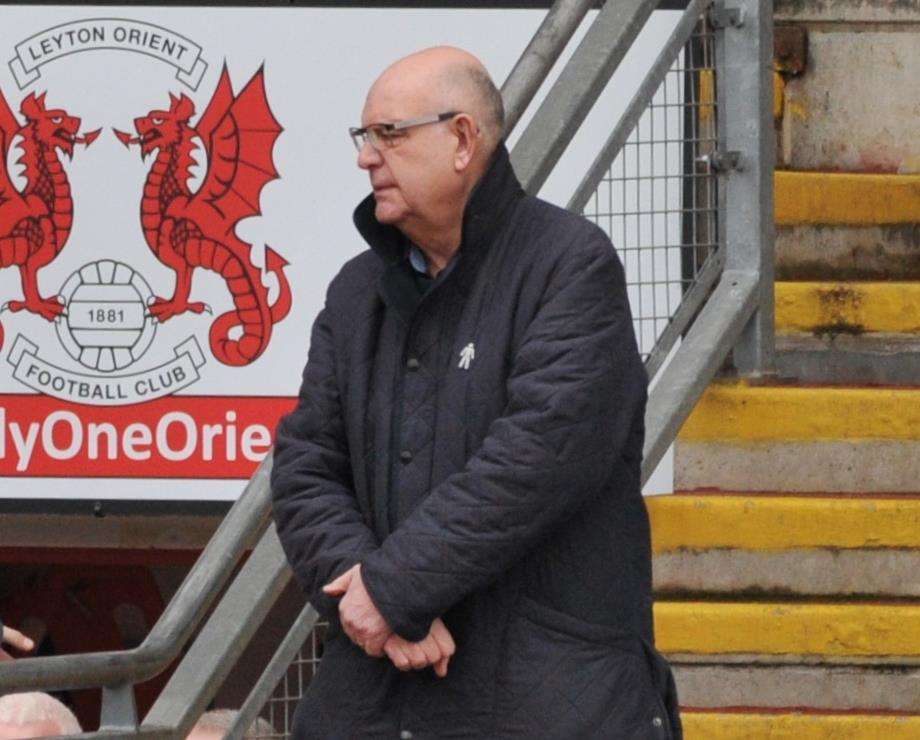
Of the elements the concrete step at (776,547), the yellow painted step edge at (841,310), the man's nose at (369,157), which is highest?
the man's nose at (369,157)

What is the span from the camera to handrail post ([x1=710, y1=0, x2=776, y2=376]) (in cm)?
534

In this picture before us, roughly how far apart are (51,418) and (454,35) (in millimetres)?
1576

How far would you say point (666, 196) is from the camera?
5398mm

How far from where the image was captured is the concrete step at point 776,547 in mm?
5004

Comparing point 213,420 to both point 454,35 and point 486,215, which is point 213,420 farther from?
point 486,215

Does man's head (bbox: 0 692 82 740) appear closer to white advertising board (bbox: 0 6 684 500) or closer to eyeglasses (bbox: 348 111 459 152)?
eyeglasses (bbox: 348 111 459 152)

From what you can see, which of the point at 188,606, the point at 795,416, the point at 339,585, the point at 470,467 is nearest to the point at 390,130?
the point at 470,467

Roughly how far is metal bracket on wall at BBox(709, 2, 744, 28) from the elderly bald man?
2.33 meters

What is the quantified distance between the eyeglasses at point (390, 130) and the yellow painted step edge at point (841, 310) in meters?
2.53

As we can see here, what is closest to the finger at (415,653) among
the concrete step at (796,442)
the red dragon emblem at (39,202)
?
the concrete step at (796,442)

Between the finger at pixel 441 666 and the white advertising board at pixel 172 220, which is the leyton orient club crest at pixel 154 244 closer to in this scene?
the white advertising board at pixel 172 220

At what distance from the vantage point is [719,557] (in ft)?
16.4

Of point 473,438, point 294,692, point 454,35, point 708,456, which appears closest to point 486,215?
point 473,438

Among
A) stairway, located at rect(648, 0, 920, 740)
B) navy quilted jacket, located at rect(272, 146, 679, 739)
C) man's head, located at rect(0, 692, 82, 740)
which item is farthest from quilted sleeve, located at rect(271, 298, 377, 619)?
stairway, located at rect(648, 0, 920, 740)
